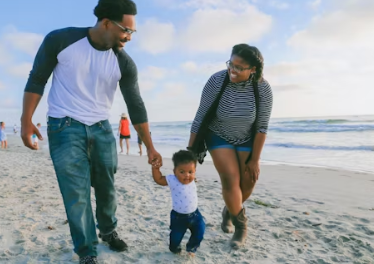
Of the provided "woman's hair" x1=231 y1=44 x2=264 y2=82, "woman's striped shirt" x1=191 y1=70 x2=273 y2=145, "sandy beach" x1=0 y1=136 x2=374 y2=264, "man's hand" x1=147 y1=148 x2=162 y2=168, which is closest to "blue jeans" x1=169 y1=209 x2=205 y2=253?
"sandy beach" x1=0 y1=136 x2=374 y2=264

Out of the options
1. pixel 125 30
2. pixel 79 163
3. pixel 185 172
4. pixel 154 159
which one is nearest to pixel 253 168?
pixel 185 172

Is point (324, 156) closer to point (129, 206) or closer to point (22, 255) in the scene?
point (129, 206)

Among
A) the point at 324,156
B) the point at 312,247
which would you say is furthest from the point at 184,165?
the point at 324,156

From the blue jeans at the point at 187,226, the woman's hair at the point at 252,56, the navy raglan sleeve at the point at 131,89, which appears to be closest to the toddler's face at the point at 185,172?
the blue jeans at the point at 187,226

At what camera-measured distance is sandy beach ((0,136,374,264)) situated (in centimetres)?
304

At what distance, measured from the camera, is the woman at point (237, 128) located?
329cm

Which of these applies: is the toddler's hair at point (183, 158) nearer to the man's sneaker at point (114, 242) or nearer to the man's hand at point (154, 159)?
the man's hand at point (154, 159)

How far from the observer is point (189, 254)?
301cm

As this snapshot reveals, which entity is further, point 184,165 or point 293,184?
point 293,184

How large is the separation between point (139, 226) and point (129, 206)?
102 cm

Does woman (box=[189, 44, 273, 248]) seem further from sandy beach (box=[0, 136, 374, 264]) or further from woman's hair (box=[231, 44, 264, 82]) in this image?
sandy beach (box=[0, 136, 374, 264])

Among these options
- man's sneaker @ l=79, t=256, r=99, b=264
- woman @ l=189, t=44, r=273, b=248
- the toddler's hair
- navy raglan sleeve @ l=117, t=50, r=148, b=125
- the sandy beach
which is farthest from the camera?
woman @ l=189, t=44, r=273, b=248

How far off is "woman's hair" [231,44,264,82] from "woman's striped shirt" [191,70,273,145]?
0.12 meters

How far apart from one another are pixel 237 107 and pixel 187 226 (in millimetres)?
A: 1247
